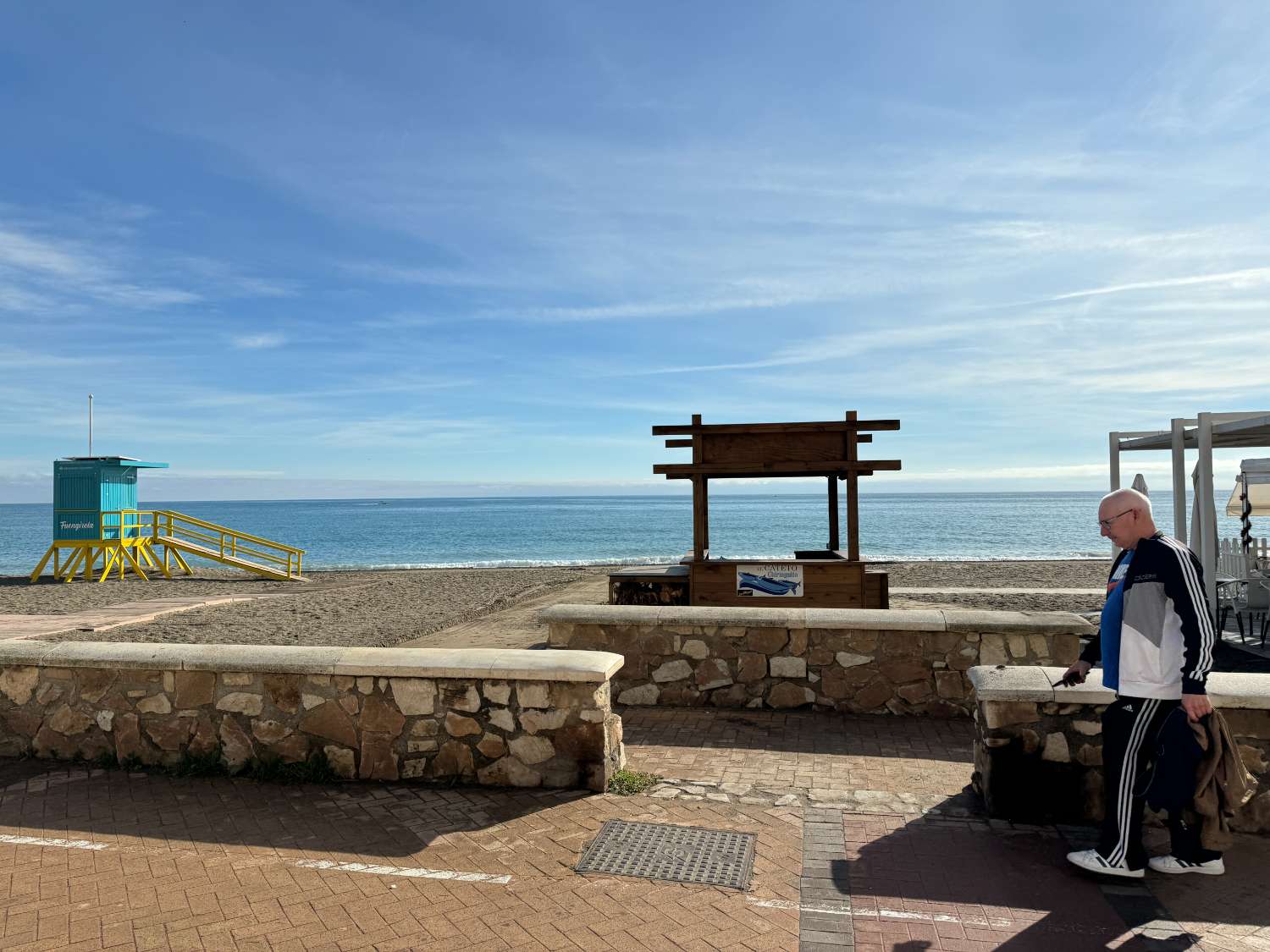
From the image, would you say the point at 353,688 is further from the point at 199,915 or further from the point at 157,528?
the point at 157,528

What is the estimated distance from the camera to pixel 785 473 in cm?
1038

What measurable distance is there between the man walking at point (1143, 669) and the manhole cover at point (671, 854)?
1466mm

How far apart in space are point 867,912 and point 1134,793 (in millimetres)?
1302

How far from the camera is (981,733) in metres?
4.68

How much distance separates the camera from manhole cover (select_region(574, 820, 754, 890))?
149 inches

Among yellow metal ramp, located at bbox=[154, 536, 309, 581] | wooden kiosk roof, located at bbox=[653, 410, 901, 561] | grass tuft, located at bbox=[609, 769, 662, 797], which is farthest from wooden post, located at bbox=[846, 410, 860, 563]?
yellow metal ramp, located at bbox=[154, 536, 309, 581]

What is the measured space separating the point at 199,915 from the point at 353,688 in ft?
5.63

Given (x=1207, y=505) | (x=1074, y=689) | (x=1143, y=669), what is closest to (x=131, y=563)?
(x=1207, y=505)

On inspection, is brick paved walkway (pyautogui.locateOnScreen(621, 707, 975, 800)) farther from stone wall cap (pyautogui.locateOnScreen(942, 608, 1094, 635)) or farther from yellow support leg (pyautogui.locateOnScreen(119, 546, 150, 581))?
yellow support leg (pyautogui.locateOnScreen(119, 546, 150, 581))

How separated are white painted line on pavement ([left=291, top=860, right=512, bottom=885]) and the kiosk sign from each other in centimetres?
680

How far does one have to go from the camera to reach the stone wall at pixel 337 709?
4.91 metres

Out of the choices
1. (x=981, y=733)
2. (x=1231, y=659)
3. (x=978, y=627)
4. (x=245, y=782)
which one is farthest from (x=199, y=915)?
(x=1231, y=659)

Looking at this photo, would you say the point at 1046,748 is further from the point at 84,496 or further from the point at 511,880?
the point at 84,496

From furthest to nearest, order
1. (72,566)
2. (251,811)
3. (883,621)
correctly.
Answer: (72,566) < (883,621) < (251,811)
